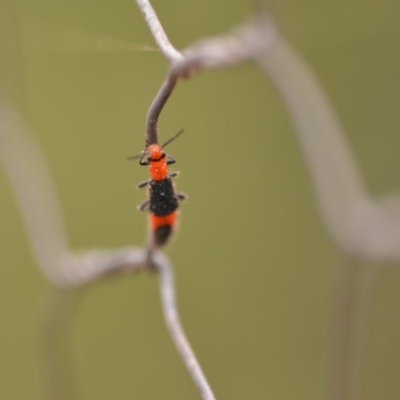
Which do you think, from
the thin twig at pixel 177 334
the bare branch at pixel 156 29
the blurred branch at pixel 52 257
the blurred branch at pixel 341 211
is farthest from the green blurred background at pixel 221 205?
the bare branch at pixel 156 29

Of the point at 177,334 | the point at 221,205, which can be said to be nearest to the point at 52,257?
the point at 221,205

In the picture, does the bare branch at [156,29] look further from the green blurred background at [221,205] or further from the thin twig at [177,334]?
the green blurred background at [221,205]

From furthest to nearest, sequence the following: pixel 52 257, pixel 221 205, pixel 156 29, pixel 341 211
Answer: pixel 221 205 → pixel 52 257 → pixel 341 211 → pixel 156 29

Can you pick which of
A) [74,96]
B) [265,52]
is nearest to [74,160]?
[74,96]

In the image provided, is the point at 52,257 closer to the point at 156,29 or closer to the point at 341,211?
the point at 341,211

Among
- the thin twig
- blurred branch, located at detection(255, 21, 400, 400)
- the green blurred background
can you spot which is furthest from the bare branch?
the green blurred background

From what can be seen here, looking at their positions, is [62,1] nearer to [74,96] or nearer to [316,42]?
[74,96]

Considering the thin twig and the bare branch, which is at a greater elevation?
the bare branch

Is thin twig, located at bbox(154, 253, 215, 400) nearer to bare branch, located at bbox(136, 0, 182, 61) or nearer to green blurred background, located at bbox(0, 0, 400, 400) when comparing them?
bare branch, located at bbox(136, 0, 182, 61)
